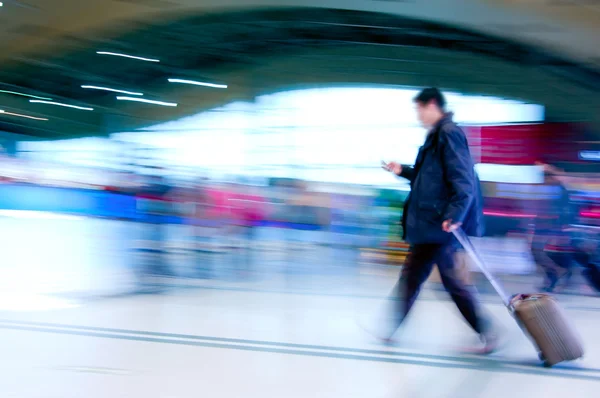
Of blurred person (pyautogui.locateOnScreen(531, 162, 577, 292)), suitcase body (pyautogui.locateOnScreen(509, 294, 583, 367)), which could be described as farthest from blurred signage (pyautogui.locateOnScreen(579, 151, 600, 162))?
suitcase body (pyautogui.locateOnScreen(509, 294, 583, 367))

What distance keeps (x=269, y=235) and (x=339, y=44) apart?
462cm

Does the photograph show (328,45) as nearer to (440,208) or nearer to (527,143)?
(527,143)

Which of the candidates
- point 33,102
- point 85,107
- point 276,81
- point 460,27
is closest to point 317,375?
point 276,81

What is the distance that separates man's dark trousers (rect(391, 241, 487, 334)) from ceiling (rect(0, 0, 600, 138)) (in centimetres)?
544

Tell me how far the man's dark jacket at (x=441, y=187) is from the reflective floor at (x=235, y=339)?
700 mm

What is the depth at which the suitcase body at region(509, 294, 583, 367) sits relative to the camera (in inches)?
125

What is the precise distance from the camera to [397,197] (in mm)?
8695

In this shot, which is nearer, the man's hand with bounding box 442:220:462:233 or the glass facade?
the man's hand with bounding box 442:220:462:233

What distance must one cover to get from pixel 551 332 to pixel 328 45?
861 centimetres

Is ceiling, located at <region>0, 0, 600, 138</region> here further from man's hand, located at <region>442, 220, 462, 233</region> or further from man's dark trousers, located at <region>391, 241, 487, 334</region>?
man's hand, located at <region>442, 220, 462, 233</region>

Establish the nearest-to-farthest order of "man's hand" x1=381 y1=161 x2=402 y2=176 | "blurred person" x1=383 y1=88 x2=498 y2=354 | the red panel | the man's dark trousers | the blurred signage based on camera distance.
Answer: "blurred person" x1=383 y1=88 x2=498 y2=354 < the man's dark trousers < "man's hand" x1=381 y1=161 x2=402 y2=176 < the red panel < the blurred signage

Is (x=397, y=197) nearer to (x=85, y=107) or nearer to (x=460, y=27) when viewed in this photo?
(x=460, y=27)

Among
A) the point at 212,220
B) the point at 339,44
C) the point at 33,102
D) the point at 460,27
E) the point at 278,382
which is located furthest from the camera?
the point at 33,102

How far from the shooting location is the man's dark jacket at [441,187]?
10.6ft
